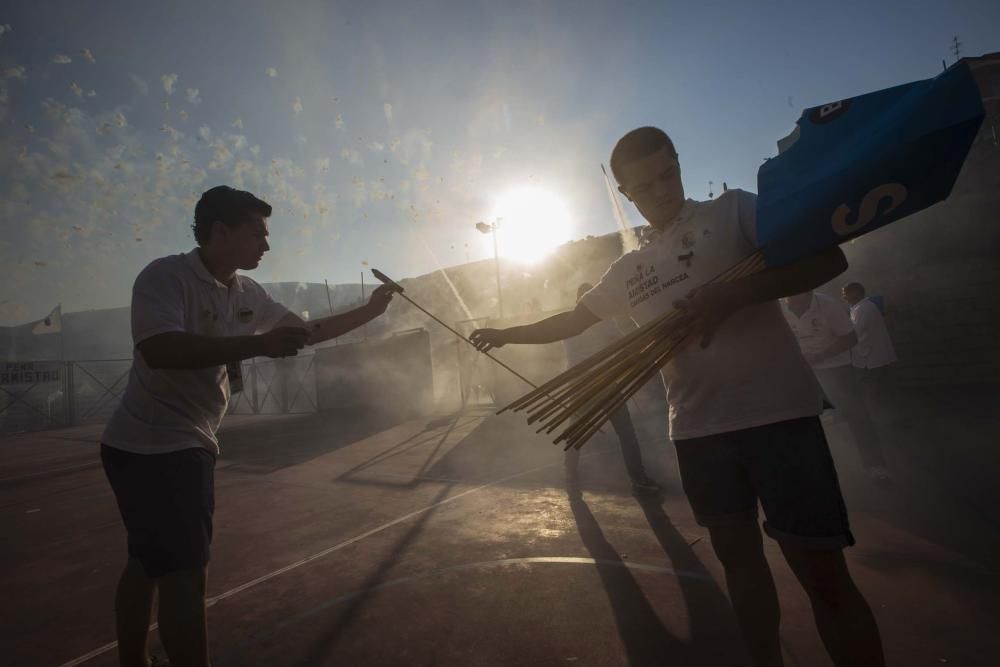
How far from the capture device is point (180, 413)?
2.03 m

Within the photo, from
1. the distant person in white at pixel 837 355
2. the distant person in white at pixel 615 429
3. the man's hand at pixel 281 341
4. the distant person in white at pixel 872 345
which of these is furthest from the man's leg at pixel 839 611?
the distant person in white at pixel 872 345

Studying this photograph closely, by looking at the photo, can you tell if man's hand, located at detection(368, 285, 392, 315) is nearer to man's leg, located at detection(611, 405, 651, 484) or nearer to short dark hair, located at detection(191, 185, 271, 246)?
short dark hair, located at detection(191, 185, 271, 246)

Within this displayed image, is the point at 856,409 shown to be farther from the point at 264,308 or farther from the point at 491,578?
the point at 264,308

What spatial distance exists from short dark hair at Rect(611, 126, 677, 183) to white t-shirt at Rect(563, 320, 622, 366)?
3788 mm

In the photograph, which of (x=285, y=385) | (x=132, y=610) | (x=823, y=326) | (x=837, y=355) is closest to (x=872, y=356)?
(x=837, y=355)

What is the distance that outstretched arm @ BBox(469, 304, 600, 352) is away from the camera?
2424 millimetres

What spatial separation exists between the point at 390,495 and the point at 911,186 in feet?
18.4

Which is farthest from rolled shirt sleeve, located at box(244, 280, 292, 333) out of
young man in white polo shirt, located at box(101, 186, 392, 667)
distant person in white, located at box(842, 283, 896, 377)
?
distant person in white, located at box(842, 283, 896, 377)

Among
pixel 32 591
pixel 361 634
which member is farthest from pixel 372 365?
pixel 361 634

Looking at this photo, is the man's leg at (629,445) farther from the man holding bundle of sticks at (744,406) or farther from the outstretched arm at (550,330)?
the man holding bundle of sticks at (744,406)

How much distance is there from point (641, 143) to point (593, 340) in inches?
160

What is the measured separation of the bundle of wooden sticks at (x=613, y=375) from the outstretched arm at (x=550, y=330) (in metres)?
0.40

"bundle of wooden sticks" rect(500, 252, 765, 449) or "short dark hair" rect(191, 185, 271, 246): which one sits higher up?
"short dark hair" rect(191, 185, 271, 246)

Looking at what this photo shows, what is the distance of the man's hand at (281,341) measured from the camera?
1973 mm
